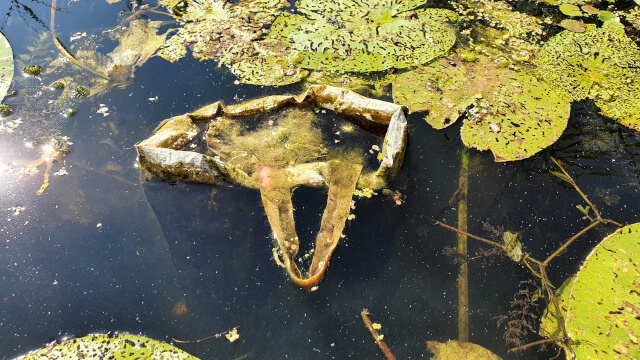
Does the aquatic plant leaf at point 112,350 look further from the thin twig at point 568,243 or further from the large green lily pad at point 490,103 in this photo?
the large green lily pad at point 490,103

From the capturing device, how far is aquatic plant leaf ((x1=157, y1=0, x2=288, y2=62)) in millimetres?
3877

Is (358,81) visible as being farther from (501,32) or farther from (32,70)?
(32,70)

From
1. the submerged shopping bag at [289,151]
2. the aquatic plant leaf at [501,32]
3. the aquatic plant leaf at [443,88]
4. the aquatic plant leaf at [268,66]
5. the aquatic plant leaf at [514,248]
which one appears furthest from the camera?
the aquatic plant leaf at [501,32]

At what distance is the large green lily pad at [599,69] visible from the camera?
314 centimetres

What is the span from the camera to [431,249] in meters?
2.47

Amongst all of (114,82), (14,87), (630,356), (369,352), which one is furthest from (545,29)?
(14,87)

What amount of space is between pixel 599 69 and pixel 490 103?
1205mm

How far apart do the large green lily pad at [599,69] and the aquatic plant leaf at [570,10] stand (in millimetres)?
374

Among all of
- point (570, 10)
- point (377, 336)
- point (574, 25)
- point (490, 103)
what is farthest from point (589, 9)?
point (377, 336)

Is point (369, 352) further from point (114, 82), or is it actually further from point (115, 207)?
point (114, 82)

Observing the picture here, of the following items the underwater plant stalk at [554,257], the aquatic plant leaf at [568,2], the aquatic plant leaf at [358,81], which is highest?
the aquatic plant leaf at [568,2]

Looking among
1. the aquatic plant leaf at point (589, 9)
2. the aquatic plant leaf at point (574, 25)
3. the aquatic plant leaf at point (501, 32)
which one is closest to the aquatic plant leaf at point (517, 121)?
the aquatic plant leaf at point (501, 32)

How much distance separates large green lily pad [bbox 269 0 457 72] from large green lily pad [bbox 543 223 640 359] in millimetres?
2187

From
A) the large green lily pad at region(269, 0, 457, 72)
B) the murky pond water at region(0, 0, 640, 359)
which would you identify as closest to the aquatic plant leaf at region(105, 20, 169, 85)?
the murky pond water at region(0, 0, 640, 359)
